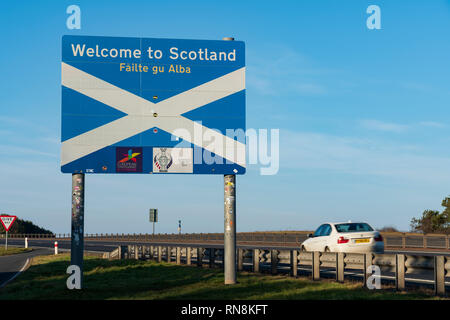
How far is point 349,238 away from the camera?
21.9 meters

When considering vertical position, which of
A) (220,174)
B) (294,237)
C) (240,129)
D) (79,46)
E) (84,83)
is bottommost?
(294,237)

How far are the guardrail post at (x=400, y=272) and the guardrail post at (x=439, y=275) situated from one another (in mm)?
985

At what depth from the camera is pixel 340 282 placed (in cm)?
1580

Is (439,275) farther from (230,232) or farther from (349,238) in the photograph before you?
(349,238)

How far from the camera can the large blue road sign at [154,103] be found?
51.1 ft

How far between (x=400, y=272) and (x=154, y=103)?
286 inches

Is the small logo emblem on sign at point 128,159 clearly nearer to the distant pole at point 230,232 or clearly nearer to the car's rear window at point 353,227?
the distant pole at point 230,232

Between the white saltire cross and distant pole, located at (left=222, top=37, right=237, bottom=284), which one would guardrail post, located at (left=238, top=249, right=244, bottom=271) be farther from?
the white saltire cross

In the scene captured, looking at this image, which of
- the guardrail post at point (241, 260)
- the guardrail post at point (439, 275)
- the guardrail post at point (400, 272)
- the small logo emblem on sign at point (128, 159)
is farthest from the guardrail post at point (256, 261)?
the guardrail post at point (439, 275)

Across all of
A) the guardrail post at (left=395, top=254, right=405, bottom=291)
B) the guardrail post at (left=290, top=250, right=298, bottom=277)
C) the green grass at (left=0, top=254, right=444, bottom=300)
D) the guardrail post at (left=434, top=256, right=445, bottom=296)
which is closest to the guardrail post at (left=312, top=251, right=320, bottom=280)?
the green grass at (left=0, top=254, right=444, bottom=300)

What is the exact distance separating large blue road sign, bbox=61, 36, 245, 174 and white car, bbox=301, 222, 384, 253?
24.9 ft
